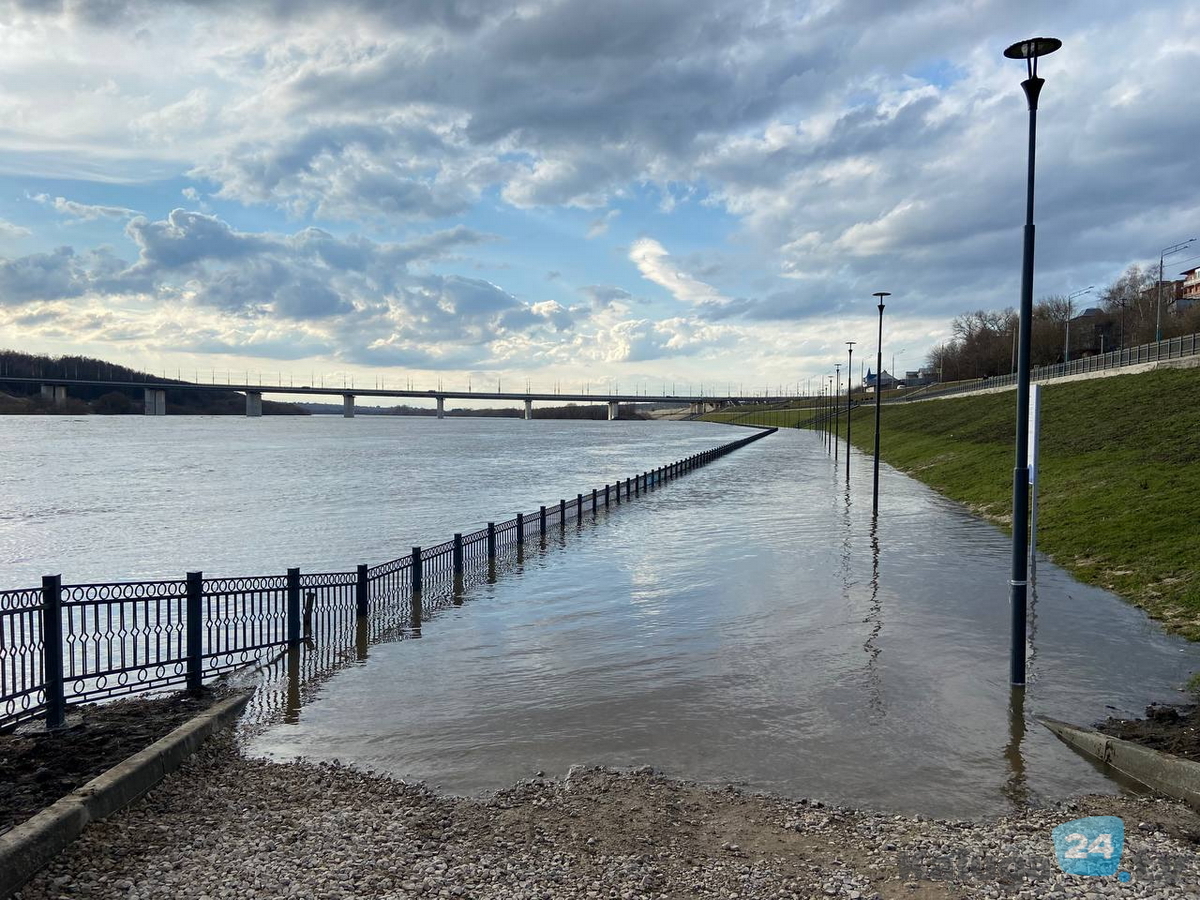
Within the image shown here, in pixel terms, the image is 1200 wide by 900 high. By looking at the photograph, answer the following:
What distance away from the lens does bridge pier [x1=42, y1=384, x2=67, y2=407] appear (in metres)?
185

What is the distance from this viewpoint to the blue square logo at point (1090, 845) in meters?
5.83

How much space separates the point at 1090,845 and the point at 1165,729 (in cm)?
317

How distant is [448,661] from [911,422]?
7555 centimetres

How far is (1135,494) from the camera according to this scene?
21.1 metres

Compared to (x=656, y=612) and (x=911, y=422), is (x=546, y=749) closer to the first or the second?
(x=656, y=612)

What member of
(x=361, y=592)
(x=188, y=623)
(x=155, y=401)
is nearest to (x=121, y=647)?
(x=188, y=623)

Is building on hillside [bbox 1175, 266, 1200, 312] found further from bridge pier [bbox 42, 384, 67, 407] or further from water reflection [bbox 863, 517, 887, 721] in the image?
bridge pier [bbox 42, 384, 67, 407]

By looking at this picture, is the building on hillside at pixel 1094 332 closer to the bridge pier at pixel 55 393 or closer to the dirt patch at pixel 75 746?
the dirt patch at pixel 75 746

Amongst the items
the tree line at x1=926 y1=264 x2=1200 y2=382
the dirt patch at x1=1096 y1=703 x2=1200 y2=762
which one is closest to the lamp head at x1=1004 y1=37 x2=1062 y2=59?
the dirt patch at x1=1096 y1=703 x2=1200 y2=762

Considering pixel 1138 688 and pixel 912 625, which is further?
pixel 912 625

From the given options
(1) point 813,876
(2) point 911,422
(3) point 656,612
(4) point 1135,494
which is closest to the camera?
(1) point 813,876

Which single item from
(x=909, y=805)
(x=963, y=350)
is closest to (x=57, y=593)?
(x=909, y=805)

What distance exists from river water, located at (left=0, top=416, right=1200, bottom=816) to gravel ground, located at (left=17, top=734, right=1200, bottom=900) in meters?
0.61

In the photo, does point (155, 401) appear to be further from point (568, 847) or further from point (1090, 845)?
point (1090, 845)
